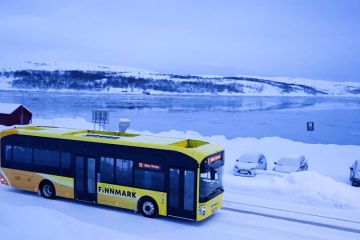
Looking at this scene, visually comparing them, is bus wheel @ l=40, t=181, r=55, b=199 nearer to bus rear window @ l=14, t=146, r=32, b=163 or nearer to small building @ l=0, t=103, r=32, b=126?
bus rear window @ l=14, t=146, r=32, b=163

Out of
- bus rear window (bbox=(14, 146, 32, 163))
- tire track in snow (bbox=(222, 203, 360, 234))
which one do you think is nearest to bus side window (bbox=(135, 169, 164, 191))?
tire track in snow (bbox=(222, 203, 360, 234))

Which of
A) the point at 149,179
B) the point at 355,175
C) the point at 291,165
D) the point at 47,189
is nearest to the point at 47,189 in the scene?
the point at 47,189

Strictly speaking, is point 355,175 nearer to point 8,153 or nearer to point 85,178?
point 85,178

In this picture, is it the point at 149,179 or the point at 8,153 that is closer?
the point at 149,179

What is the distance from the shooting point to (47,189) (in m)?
15.3

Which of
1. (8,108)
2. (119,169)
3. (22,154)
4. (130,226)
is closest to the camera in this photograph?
(130,226)

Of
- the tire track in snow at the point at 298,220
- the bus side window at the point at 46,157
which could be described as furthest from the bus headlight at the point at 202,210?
the bus side window at the point at 46,157

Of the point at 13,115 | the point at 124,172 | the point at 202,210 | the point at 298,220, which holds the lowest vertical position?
the point at 298,220

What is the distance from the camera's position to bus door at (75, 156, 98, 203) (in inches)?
560

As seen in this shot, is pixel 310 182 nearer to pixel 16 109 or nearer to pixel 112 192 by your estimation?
pixel 112 192

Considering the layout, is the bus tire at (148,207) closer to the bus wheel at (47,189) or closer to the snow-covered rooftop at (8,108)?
the bus wheel at (47,189)

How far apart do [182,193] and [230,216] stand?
7.37ft

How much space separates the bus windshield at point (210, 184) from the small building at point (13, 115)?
38047 millimetres

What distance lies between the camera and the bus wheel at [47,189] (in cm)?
1521
